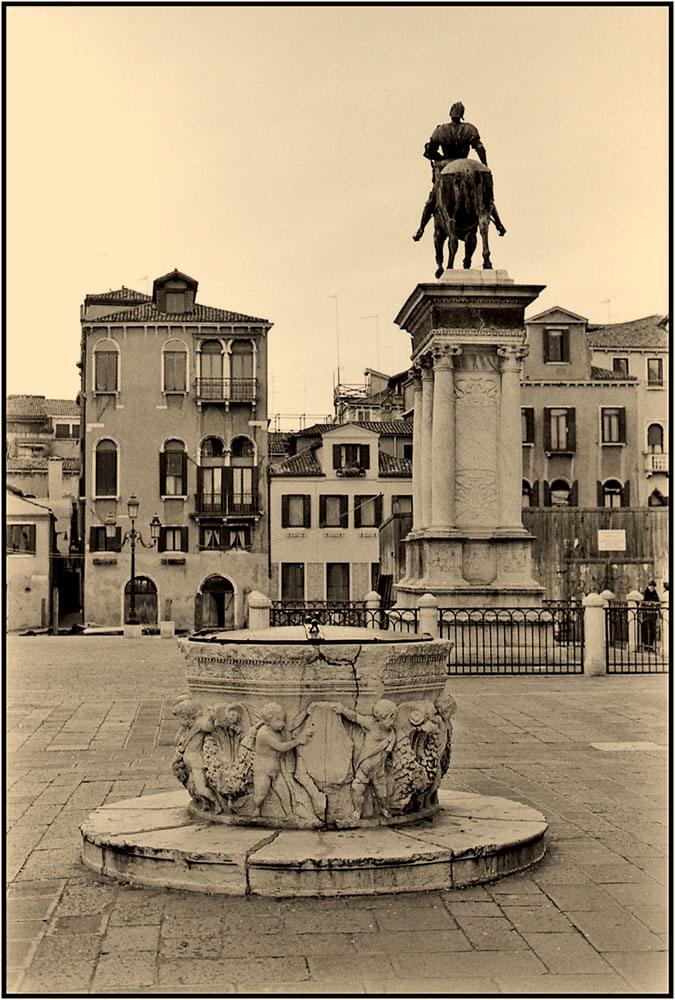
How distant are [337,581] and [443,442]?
3277cm

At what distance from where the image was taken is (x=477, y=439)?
22.8 meters

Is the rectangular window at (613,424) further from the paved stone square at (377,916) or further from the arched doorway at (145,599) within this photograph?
the paved stone square at (377,916)

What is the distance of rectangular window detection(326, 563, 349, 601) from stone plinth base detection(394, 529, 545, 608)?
105 ft

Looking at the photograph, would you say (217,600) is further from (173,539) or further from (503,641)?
(503,641)

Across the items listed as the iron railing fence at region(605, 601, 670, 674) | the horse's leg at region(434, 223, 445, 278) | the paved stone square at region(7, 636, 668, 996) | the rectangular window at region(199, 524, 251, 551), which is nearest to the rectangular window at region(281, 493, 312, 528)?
the rectangular window at region(199, 524, 251, 551)

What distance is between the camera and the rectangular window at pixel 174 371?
5522 centimetres

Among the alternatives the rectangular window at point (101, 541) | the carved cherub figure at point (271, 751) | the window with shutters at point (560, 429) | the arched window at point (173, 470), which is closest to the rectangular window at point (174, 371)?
the arched window at point (173, 470)

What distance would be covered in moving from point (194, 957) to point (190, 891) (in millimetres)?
1056

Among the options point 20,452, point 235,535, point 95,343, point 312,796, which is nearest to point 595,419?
point 235,535

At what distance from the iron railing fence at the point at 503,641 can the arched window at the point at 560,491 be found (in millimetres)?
30993

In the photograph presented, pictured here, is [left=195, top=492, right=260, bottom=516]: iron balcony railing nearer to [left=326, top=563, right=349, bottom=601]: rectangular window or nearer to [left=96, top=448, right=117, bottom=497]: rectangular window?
[left=96, top=448, right=117, bottom=497]: rectangular window

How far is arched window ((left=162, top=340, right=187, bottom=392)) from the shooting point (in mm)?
55219

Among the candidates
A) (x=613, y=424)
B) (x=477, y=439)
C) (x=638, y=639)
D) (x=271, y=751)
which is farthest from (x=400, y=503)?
(x=271, y=751)

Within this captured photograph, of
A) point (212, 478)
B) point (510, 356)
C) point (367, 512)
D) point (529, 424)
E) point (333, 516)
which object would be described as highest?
point (529, 424)
